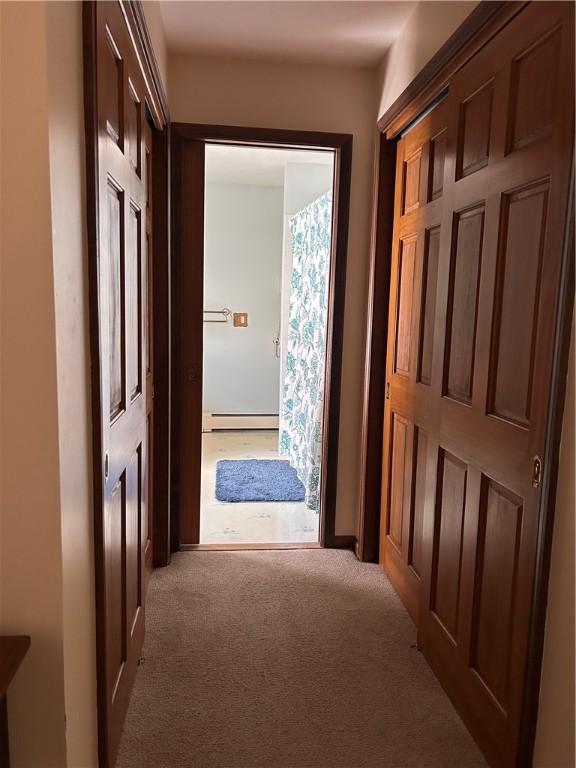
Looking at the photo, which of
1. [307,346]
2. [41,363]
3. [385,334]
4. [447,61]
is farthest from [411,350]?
[307,346]

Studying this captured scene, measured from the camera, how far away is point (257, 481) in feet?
14.4

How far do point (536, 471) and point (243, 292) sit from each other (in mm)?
4857

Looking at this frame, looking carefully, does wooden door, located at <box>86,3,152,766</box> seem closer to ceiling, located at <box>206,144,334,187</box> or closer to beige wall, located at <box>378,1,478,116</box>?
beige wall, located at <box>378,1,478,116</box>

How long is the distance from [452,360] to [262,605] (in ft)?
4.50

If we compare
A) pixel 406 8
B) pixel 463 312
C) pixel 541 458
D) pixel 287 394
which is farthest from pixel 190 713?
pixel 287 394

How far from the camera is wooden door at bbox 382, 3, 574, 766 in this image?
147 cm

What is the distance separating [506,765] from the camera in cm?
161

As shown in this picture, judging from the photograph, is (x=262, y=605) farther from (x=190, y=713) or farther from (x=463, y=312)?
(x=463, y=312)

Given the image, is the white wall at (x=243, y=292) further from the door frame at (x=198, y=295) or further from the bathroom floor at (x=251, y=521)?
the door frame at (x=198, y=295)

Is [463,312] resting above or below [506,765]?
above

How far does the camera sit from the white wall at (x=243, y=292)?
19.6ft

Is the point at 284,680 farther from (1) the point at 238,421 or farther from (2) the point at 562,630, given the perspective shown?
(1) the point at 238,421

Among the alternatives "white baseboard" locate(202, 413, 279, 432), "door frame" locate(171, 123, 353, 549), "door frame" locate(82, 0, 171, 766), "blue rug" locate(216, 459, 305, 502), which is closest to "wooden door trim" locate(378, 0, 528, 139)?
"door frame" locate(171, 123, 353, 549)

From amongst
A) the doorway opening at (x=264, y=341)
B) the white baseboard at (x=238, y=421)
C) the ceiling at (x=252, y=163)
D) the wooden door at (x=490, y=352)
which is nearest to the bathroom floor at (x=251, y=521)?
the doorway opening at (x=264, y=341)
